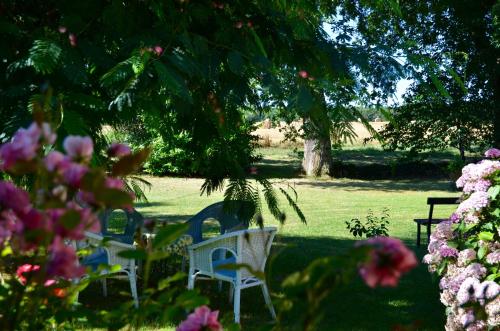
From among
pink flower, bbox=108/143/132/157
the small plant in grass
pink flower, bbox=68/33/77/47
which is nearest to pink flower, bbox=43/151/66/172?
pink flower, bbox=108/143/132/157

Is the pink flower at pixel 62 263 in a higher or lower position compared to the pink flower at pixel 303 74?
lower

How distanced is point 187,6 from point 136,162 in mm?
2073

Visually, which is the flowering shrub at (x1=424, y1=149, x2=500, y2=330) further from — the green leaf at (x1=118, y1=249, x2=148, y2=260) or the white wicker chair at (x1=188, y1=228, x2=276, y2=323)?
the green leaf at (x1=118, y1=249, x2=148, y2=260)

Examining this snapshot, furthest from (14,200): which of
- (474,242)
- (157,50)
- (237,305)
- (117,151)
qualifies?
(237,305)

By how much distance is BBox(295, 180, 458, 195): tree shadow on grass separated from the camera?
20.6 meters

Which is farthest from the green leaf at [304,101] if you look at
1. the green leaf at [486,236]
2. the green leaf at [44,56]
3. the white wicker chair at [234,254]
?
the white wicker chair at [234,254]

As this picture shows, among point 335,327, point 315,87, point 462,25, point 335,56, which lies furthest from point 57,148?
point 462,25

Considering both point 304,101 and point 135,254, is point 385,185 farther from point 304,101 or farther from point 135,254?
point 135,254

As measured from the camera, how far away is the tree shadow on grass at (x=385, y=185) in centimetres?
2062

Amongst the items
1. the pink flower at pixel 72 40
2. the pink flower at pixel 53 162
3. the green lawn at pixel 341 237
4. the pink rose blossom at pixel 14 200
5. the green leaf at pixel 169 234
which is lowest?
the green lawn at pixel 341 237

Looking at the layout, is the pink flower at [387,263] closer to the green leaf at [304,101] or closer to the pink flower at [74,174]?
the pink flower at [74,174]

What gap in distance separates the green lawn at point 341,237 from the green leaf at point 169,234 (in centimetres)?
18

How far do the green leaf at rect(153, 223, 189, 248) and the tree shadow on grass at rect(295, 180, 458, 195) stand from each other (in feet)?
62.0

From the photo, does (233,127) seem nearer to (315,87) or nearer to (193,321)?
(315,87)
